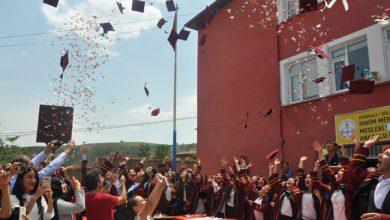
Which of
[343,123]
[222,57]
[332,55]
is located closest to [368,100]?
[343,123]

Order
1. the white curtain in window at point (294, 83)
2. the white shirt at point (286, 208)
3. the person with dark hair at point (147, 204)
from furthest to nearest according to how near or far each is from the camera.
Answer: the white curtain in window at point (294, 83), the white shirt at point (286, 208), the person with dark hair at point (147, 204)

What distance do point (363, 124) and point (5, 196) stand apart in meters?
8.72

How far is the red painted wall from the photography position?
10.9 metres

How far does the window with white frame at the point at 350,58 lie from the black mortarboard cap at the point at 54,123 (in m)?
7.03

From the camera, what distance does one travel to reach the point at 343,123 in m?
10.5

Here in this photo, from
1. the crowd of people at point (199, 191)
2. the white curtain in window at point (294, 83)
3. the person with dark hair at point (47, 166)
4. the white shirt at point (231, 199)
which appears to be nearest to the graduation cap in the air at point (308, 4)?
the white curtain in window at point (294, 83)

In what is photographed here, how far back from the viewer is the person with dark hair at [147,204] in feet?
14.2

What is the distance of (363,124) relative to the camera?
32.6 feet

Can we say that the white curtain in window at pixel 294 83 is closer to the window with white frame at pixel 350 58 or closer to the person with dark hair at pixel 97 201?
the window with white frame at pixel 350 58

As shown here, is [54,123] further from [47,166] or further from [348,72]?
[348,72]

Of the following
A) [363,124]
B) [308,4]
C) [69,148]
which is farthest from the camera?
[308,4]

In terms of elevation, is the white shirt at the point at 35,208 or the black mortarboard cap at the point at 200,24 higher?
the black mortarboard cap at the point at 200,24

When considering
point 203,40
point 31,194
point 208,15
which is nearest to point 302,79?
point 203,40

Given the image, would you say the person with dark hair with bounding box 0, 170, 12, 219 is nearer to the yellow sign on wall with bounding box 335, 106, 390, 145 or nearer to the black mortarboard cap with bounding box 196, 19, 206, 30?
the yellow sign on wall with bounding box 335, 106, 390, 145
